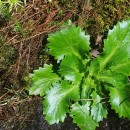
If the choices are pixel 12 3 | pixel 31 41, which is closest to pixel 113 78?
pixel 31 41

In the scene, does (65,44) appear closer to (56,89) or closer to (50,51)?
(50,51)

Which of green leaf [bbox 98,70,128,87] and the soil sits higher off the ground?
the soil

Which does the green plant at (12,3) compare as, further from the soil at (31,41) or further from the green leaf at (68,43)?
the green leaf at (68,43)

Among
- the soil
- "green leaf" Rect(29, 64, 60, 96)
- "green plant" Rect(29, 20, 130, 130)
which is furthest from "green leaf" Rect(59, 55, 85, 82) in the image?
the soil

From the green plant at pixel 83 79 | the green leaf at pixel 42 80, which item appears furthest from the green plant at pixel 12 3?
the green leaf at pixel 42 80

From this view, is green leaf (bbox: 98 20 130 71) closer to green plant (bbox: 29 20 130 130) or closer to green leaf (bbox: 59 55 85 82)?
green plant (bbox: 29 20 130 130)

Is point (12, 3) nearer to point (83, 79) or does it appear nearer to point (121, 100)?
point (83, 79)

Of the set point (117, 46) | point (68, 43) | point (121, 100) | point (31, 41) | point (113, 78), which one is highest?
point (31, 41)
